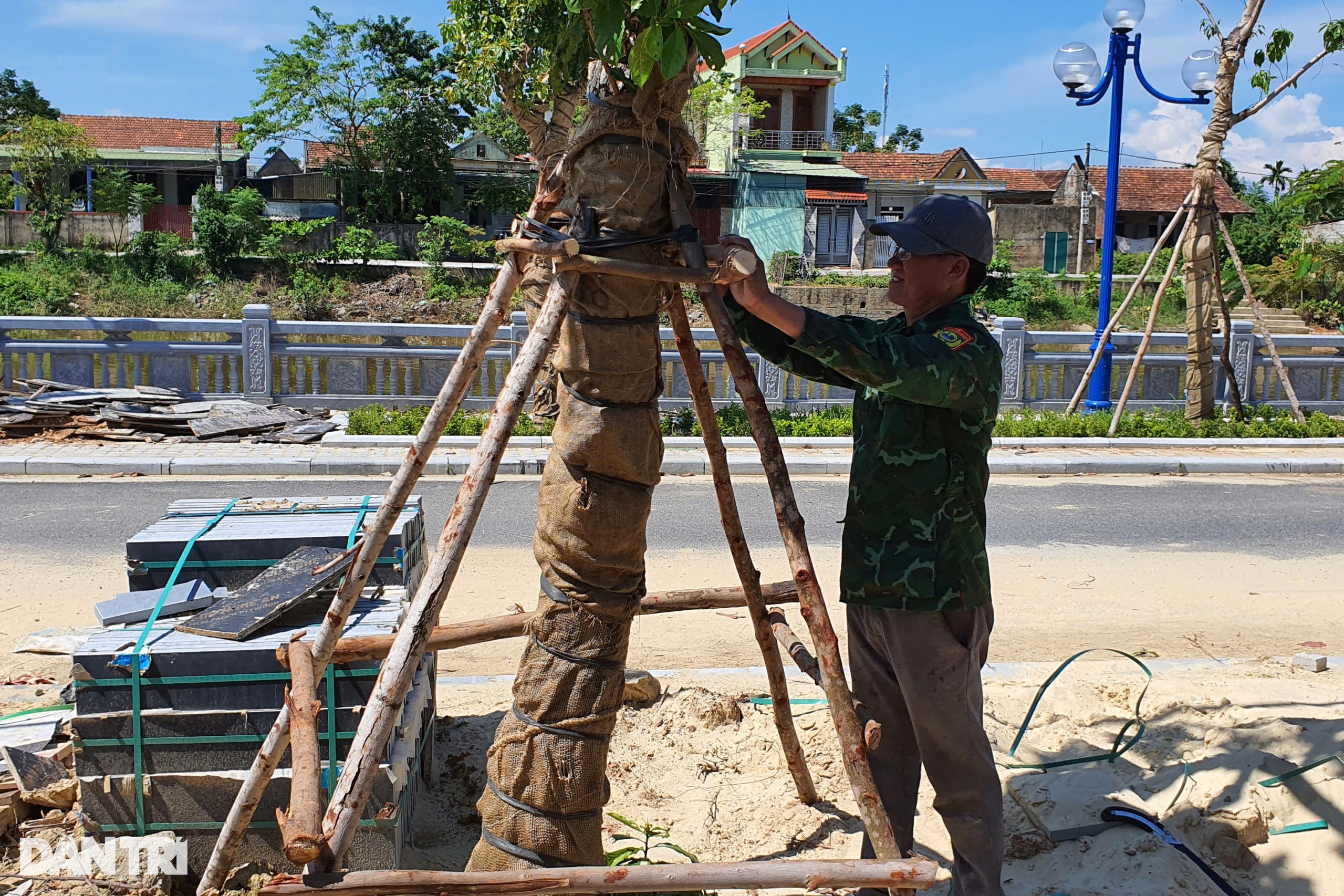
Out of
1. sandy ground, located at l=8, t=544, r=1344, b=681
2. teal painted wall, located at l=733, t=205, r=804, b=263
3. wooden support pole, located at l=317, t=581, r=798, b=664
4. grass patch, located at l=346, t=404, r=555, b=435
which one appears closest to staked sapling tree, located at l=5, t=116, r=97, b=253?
teal painted wall, located at l=733, t=205, r=804, b=263

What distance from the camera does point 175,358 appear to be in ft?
42.8

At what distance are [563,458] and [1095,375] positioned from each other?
41.5 feet

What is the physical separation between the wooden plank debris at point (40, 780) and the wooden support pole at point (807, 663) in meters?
2.55

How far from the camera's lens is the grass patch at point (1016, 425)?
40.9 feet

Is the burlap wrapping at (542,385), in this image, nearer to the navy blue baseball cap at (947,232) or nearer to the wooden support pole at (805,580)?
the navy blue baseball cap at (947,232)

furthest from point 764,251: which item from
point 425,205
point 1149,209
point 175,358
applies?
point 175,358

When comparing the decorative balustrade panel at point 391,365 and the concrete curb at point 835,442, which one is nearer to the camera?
the concrete curb at point 835,442

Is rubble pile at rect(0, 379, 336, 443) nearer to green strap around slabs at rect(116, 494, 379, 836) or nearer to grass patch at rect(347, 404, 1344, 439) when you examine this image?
grass patch at rect(347, 404, 1344, 439)

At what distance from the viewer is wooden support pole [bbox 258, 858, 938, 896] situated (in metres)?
2.38

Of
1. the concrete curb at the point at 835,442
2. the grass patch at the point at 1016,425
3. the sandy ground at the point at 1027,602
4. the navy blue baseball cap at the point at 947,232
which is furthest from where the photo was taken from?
the grass patch at the point at 1016,425

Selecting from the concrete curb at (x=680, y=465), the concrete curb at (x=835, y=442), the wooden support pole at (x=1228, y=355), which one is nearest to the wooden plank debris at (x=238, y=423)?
the concrete curb at (x=835, y=442)

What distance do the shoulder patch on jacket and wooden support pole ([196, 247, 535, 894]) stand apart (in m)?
1.18

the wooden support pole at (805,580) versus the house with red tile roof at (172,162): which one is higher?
the house with red tile roof at (172,162)

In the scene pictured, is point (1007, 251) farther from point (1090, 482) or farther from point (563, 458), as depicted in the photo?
point (563, 458)
